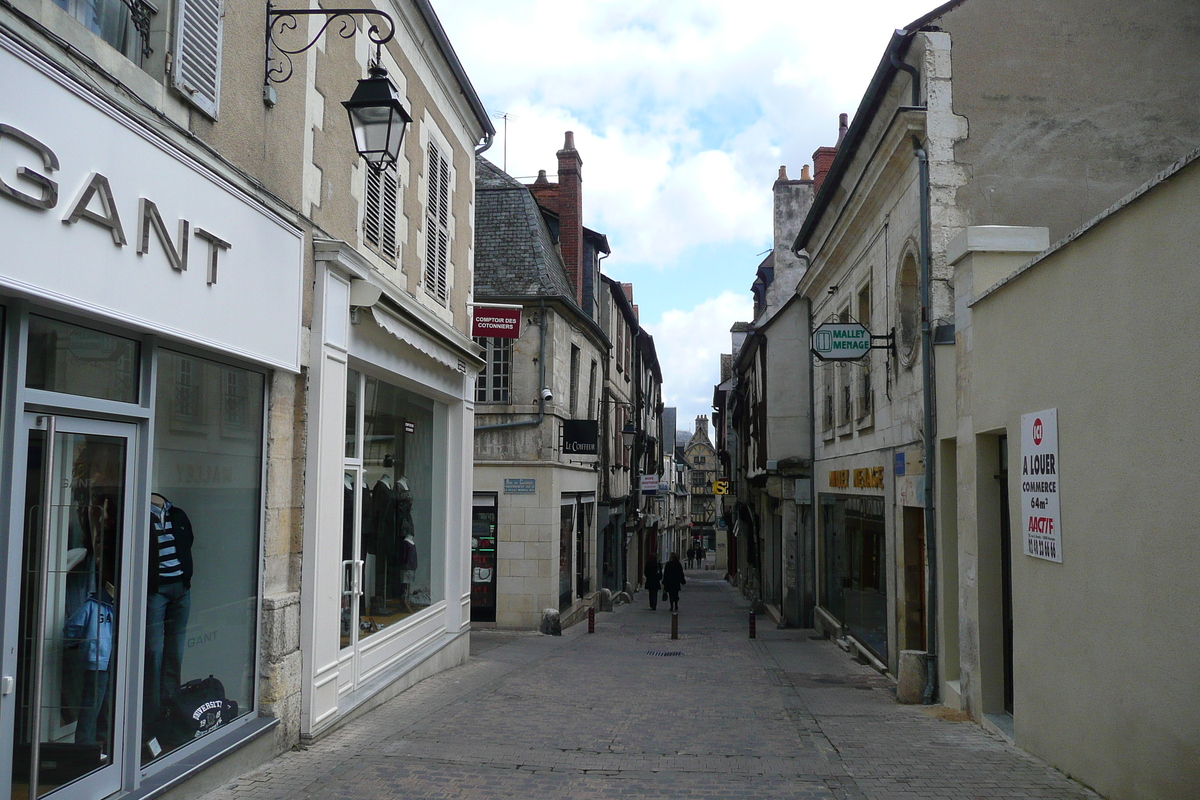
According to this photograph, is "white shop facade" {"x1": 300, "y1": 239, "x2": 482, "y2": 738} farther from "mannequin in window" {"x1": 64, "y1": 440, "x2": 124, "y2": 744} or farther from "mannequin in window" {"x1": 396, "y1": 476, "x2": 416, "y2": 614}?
"mannequin in window" {"x1": 64, "y1": 440, "x2": 124, "y2": 744}

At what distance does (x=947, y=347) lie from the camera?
984 centimetres

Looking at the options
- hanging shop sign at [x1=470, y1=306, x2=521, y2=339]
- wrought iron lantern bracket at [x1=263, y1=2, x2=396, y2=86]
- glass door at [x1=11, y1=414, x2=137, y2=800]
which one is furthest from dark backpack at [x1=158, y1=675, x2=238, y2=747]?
hanging shop sign at [x1=470, y1=306, x2=521, y2=339]

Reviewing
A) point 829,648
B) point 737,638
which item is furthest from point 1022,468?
point 737,638

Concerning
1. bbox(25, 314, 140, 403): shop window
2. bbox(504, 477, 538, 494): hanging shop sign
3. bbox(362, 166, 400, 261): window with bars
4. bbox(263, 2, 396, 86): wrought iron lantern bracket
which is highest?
bbox(263, 2, 396, 86): wrought iron lantern bracket

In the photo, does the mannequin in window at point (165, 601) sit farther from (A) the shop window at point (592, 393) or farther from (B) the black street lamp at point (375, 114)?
(A) the shop window at point (592, 393)

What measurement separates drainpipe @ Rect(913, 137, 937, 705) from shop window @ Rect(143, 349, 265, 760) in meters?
6.74

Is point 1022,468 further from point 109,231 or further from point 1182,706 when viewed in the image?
point 109,231

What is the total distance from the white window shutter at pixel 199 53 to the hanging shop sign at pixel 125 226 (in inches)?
15.9

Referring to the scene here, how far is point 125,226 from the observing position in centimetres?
A: 471

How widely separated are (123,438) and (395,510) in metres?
4.82

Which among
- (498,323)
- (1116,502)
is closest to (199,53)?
(1116,502)

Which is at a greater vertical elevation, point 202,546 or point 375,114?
point 375,114

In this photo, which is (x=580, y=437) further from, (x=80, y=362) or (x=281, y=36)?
(x=80, y=362)

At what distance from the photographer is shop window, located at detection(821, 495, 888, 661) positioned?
1299 cm
